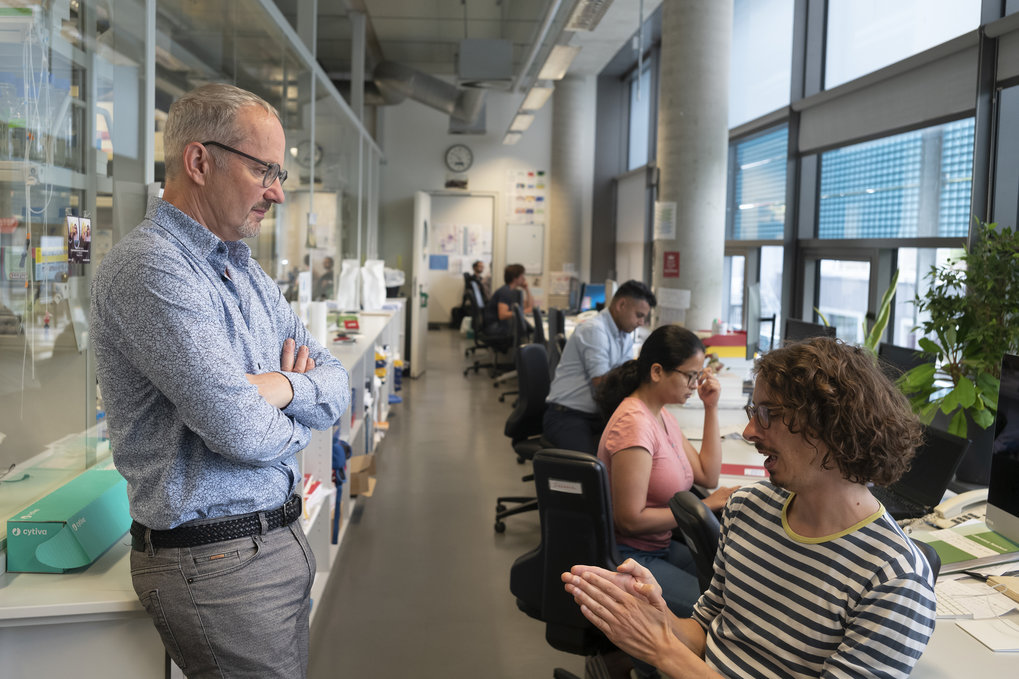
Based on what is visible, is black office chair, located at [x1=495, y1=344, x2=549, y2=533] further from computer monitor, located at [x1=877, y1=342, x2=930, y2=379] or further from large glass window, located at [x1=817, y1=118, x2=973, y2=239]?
large glass window, located at [x1=817, y1=118, x2=973, y2=239]

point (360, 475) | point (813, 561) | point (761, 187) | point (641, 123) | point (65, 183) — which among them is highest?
point (641, 123)

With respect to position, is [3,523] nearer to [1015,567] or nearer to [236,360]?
[236,360]

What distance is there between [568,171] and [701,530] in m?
11.1

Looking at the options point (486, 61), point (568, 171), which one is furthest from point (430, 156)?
point (486, 61)

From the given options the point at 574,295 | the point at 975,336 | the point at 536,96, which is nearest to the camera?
the point at 975,336

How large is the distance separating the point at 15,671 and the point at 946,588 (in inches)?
79.8

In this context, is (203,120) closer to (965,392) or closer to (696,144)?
(965,392)

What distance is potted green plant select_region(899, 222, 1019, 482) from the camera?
2506 millimetres

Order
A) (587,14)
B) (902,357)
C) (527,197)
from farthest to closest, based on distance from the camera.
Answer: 1. (527,197)
2. (587,14)
3. (902,357)

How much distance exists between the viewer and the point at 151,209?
58.3 inches

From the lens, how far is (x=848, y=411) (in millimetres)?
1395

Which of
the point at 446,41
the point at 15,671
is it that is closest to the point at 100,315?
the point at 15,671

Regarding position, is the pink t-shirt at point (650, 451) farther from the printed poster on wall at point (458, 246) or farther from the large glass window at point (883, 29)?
the printed poster on wall at point (458, 246)

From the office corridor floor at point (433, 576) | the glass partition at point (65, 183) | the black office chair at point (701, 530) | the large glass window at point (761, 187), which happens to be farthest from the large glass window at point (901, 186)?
the glass partition at point (65, 183)
